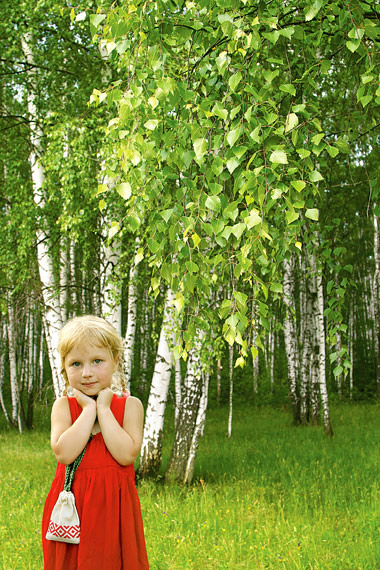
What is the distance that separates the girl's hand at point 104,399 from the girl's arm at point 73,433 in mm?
21

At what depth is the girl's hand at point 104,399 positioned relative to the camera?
223 cm

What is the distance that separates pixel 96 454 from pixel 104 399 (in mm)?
237

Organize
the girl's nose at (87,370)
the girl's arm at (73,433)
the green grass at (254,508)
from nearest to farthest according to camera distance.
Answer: the girl's arm at (73,433) → the girl's nose at (87,370) → the green grass at (254,508)

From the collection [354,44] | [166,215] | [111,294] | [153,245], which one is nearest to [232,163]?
[166,215]

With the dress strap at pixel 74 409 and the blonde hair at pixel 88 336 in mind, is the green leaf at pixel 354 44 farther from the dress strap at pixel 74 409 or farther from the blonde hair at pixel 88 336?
the dress strap at pixel 74 409

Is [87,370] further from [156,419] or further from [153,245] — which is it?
[156,419]

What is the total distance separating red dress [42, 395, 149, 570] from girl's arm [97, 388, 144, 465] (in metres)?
0.07

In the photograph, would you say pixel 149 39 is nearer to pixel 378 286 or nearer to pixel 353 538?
pixel 353 538

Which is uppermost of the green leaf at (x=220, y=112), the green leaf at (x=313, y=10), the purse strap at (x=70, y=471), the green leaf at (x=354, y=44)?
the green leaf at (x=313, y=10)

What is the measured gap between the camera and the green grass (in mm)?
4680

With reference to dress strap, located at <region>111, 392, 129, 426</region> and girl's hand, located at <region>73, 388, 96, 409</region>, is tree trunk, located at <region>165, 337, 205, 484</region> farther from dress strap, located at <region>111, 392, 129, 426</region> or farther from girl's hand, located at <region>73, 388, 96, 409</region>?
girl's hand, located at <region>73, 388, 96, 409</region>

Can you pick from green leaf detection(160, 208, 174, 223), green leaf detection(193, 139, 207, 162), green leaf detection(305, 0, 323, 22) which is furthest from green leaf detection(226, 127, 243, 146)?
green leaf detection(305, 0, 323, 22)

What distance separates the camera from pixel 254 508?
595cm

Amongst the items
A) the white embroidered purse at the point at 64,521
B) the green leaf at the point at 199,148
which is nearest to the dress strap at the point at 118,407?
the white embroidered purse at the point at 64,521
